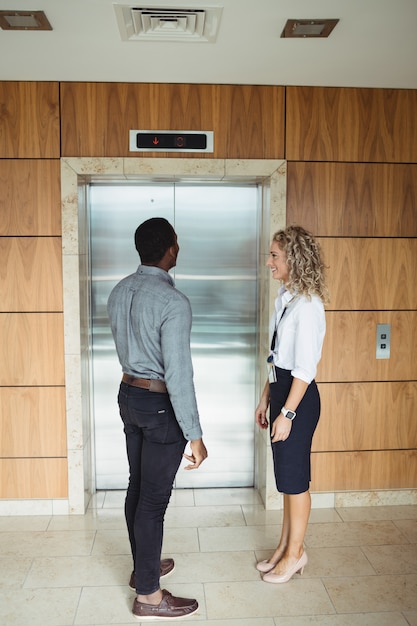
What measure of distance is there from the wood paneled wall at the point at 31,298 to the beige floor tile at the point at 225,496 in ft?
3.42

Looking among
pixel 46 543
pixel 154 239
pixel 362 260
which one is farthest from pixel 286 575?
pixel 362 260

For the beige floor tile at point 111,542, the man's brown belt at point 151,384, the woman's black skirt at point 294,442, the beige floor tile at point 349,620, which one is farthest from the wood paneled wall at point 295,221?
the man's brown belt at point 151,384

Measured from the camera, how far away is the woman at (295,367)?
10.2ft

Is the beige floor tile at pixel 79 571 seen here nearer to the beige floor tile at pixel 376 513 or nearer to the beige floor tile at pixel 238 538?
the beige floor tile at pixel 238 538

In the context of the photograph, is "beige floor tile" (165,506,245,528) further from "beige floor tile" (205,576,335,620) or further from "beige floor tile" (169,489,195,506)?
"beige floor tile" (205,576,335,620)

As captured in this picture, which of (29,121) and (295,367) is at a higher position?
(29,121)

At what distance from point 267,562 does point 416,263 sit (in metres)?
2.33

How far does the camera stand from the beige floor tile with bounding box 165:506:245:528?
4.21m

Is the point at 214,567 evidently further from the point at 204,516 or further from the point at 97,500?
the point at 97,500

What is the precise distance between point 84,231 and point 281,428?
2127 millimetres

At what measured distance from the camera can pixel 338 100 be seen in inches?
165

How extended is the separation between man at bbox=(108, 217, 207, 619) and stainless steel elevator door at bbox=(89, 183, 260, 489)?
65.7 inches

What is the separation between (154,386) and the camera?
289 centimetres

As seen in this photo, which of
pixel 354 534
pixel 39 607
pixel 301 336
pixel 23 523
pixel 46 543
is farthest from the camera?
pixel 23 523
